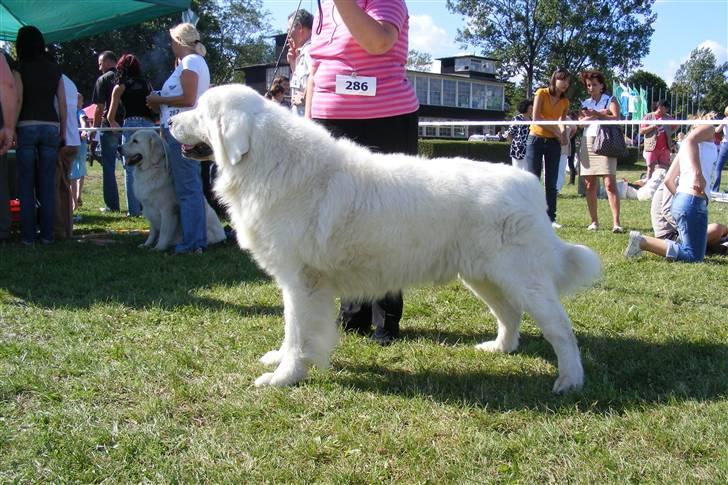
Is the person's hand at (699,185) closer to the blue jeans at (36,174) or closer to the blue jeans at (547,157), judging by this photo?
the blue jeans at (547,157)

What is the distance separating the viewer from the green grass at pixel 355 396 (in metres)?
2.48

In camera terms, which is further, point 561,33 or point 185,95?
point 561,33

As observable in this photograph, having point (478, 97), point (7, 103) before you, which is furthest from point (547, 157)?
point (478, 97)

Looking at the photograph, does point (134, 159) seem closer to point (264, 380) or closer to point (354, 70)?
point (354, 70)

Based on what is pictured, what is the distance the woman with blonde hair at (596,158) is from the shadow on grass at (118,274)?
530 centimetres

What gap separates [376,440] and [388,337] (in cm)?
148

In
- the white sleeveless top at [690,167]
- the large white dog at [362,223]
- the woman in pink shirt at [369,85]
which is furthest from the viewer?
the white sleeveless top at [690,167]

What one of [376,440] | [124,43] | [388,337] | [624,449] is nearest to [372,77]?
[388,337]

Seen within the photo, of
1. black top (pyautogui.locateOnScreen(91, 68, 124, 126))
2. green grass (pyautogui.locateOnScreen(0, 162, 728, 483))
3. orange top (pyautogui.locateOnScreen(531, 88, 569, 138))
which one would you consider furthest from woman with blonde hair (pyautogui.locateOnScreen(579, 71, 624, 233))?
black top (pyautogui.locateOnScreen(91, 68, 124, 126))

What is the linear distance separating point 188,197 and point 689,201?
5310mm

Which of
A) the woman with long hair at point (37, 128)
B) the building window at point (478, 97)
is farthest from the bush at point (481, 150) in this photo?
the building window at point (478, 97)

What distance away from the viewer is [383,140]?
3951mm

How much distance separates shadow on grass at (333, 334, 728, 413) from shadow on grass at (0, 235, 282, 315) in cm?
154

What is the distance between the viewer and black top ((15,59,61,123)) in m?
6.98
